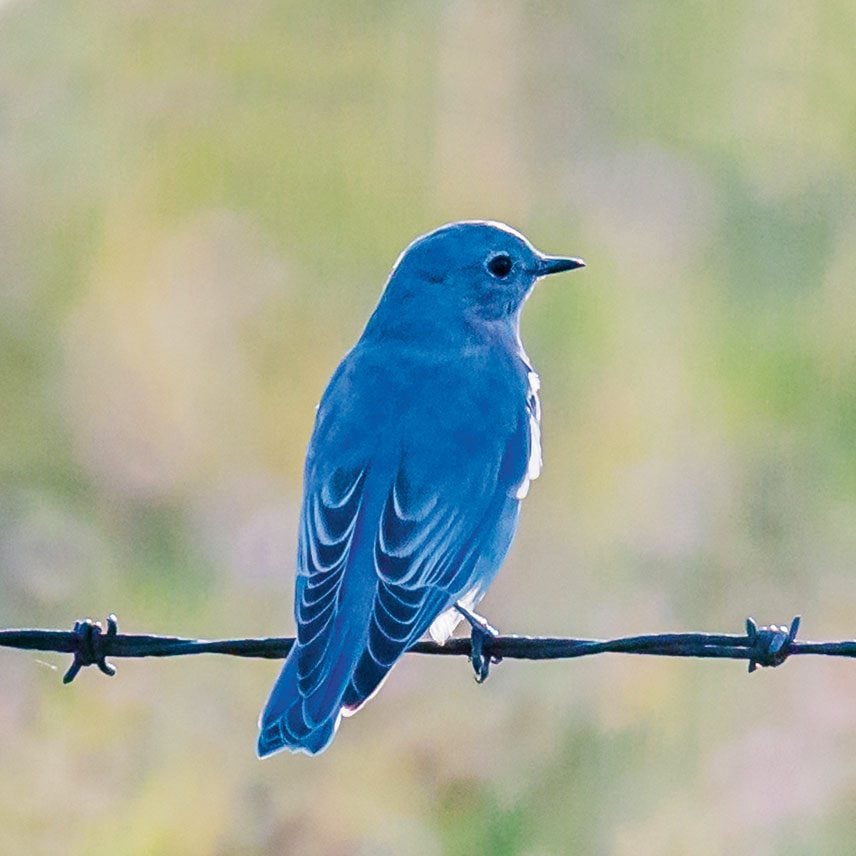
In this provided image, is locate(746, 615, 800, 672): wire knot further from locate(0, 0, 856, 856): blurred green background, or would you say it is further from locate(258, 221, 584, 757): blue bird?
locate(0, 0, 856, 856): blurred green background

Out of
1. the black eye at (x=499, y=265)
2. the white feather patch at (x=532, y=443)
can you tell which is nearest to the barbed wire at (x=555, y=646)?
the white feather patch at (x=532, y=443)

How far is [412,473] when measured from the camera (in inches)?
219

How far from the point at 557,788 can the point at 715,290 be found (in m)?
3.40

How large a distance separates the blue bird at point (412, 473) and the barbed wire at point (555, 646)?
0.51 meters

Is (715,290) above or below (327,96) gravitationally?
below

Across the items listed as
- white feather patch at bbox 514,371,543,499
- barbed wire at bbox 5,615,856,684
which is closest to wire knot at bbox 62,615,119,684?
barbed wire at bbox 5,615,856,684

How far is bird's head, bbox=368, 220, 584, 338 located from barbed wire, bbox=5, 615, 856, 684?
2.20 m

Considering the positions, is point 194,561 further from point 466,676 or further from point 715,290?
point 715,290

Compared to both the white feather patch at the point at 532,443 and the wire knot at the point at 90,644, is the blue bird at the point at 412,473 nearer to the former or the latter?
the white feather patch at the point at 532,443

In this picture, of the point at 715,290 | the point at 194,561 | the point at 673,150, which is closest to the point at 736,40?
the point at 673,150

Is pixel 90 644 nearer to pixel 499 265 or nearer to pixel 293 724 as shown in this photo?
pixel 293 724

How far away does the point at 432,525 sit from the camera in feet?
18.0

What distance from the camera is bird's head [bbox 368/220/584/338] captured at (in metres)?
6.52

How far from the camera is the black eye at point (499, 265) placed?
6.62m
